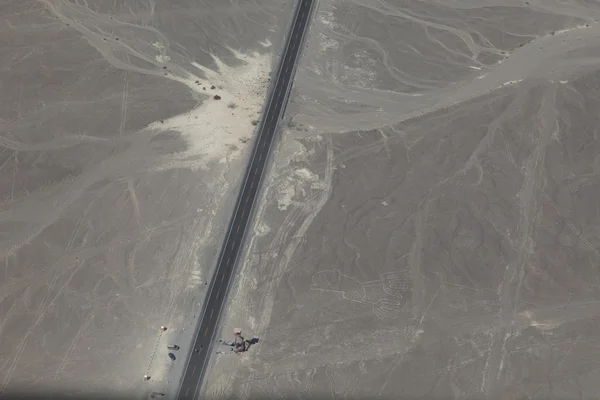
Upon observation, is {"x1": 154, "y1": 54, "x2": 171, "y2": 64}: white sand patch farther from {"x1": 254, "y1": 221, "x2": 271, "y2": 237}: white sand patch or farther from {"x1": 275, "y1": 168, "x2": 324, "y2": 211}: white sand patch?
{"x1": 254, "y1": 221, "x2": 271, "y2": 237}: white sand patch

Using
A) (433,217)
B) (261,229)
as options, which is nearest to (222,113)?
(261,229)

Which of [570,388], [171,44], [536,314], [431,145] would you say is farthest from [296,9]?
[570,388]

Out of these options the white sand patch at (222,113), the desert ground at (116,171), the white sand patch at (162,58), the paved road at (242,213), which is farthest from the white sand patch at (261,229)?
the white sand patch at (162,58)

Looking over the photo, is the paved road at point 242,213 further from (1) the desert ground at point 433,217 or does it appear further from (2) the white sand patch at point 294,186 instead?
(2) the white sand patch at point 294,186

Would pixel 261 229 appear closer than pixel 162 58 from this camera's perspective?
Yes

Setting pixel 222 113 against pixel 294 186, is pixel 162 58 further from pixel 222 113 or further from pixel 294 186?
pixel 294 186
